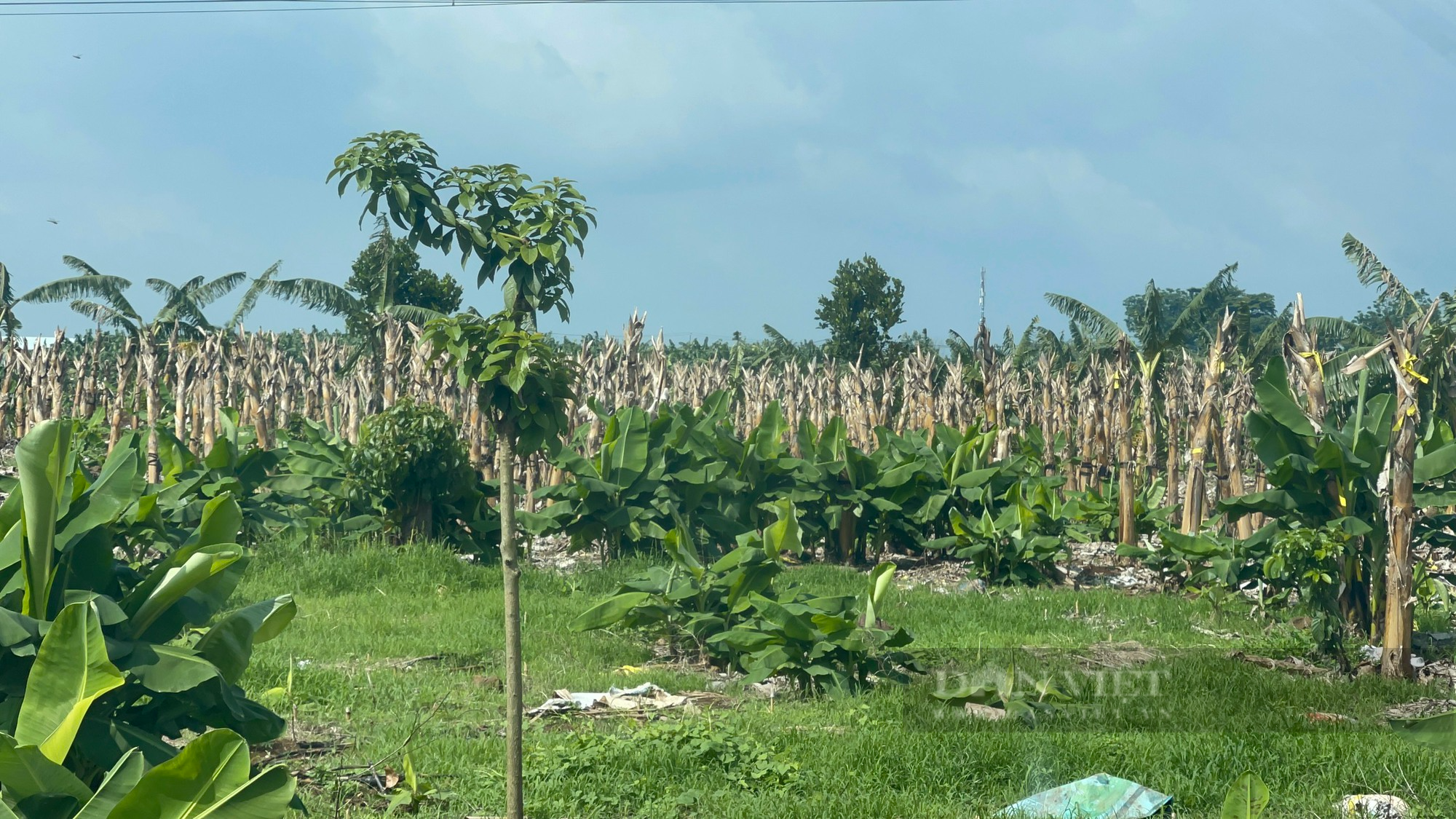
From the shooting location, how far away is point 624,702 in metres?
7.41

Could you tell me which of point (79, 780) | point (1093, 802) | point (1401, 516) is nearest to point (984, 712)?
point (1093, 802)

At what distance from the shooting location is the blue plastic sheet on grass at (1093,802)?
5.11 metres

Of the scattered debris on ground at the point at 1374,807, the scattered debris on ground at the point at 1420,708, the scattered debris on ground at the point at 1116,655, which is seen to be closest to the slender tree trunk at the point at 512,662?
the scattered debris on ground at the point at 1374,807

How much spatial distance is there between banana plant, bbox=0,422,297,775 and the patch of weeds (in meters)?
1.57

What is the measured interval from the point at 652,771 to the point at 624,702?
1.73 metres

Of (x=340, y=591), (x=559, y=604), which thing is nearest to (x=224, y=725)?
(x=559, y=604)

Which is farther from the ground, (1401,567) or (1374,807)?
(1401,567)

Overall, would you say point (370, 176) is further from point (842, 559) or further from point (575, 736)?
point (842, 559)

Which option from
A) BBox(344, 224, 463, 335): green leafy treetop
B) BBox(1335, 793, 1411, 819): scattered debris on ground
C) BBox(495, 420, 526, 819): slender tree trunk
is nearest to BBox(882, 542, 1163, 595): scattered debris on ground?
BBox(1335, 793, 1411, 819): scattered debris on ground

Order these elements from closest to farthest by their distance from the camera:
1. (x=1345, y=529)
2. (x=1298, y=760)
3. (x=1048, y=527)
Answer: (x=1298, y=760) → (x=1345, y=529) → (x=1048, y=527)

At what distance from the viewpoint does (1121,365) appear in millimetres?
17562

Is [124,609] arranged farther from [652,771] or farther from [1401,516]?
[1401,516]

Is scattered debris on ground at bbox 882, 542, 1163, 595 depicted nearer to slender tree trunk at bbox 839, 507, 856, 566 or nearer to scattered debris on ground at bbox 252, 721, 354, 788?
slender tree trunk at bbox 839, 507, 856, 566

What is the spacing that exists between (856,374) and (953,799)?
Result: 23.9 m
